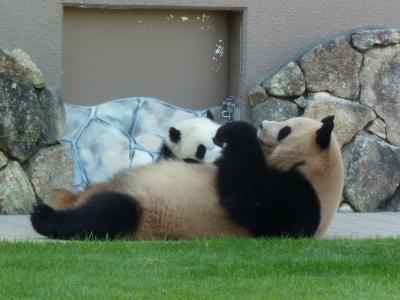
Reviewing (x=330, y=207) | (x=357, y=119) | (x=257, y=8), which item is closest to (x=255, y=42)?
(x=257, y=8)

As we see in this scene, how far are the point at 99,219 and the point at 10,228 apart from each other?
139 centimetres

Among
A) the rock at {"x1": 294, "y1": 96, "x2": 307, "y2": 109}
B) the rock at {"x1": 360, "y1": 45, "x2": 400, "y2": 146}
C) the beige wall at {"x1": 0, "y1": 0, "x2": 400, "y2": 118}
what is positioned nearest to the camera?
the beige wall at {"x1": 0, "y1": 0, "x2": 400, "y2": 118}

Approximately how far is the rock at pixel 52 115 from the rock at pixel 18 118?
90 millimetres

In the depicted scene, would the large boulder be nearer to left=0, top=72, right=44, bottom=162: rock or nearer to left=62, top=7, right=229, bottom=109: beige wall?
left=0, top=72, right=44, bottom=162: rock

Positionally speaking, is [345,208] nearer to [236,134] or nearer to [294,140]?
[294,140]

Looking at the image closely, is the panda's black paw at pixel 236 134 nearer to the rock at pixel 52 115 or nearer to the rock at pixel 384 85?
the rock at pixel 52 115

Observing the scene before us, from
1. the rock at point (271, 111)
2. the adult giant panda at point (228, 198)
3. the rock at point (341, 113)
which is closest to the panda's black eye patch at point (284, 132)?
the adult giant panda at point (228, 198)

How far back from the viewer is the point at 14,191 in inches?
399

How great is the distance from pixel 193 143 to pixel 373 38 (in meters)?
3.06

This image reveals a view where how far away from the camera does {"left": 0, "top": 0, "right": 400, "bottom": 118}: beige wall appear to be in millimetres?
10492

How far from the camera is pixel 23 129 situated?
1013 centimetres

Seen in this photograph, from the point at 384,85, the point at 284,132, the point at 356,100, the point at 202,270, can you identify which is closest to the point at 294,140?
the point at 284,132

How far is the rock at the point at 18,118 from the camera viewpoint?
1003 centimetres

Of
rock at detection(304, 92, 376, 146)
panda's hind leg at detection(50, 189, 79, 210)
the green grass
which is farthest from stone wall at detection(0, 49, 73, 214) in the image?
the green grass
